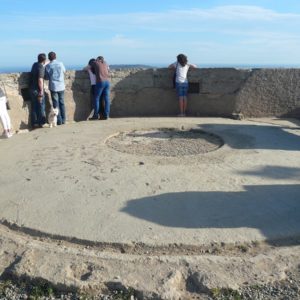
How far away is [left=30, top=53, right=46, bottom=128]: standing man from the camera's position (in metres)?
8.79

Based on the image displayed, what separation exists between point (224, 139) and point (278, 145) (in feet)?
3.06

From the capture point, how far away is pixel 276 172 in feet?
18.9

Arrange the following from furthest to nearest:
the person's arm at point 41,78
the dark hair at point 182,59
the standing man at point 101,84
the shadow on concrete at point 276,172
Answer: the dark hair at point 182,59 < the standing man at point 101,84 < the person's arm at point 41,78 < the shadow on concrete at point 276,172

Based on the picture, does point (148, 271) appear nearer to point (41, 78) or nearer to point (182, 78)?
point (41, 78)

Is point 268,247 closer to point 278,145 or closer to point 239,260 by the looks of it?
point 239,260

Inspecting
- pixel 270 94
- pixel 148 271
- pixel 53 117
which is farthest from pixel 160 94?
pixel 148 271

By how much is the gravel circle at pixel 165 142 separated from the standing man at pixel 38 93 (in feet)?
6.24

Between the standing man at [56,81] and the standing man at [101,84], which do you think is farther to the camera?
the standing man at [101,84]

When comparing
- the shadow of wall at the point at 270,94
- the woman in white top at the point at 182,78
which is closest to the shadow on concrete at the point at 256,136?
the shadow of wall at the point at 270,94

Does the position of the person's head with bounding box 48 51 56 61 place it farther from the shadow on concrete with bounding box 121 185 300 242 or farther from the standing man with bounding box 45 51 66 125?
the shadow on concrete with bounding box 121 185 300 242

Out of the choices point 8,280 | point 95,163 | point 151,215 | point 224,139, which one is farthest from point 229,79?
point 8,280

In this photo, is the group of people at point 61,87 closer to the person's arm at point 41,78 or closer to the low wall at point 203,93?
the person's arm at point 41,78

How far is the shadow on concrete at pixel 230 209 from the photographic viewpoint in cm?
431

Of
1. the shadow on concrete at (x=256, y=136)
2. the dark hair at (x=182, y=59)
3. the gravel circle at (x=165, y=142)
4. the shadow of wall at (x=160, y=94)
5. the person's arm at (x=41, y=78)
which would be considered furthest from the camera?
the shadow of wall at (x=160, y=94)
